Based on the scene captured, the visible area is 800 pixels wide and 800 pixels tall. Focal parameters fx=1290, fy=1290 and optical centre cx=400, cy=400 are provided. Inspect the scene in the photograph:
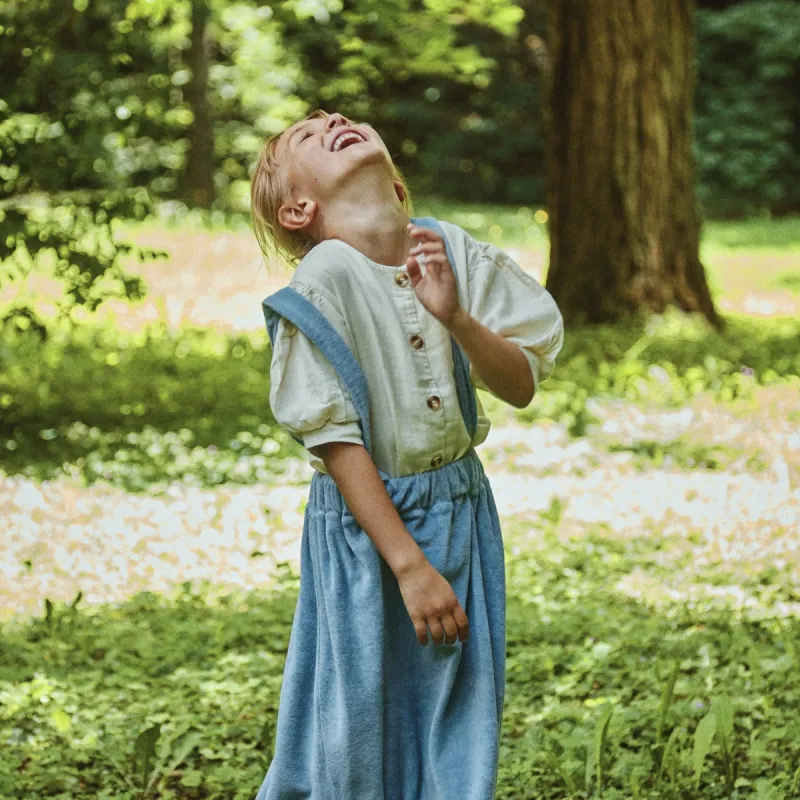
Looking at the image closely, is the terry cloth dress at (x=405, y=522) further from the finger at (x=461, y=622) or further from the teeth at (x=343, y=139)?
the teeth at (x=343, y=139)

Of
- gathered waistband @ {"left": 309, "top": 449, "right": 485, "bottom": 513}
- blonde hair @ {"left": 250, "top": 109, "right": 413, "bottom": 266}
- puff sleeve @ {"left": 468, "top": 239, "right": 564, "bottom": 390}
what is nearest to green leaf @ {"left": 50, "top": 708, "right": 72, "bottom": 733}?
gathered waistband @ {"left": 309, "top": 449, "right": 485, "bottom": 513}

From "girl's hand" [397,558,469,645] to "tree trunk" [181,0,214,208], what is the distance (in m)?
17.7

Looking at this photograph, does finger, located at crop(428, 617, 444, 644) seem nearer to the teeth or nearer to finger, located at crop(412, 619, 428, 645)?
finger, located at crop(412, 619, 428, 645)

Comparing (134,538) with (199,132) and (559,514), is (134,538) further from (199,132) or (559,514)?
(199,132)

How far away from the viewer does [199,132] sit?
19.8 m

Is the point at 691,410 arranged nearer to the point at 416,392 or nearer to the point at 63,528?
the point at 63,528

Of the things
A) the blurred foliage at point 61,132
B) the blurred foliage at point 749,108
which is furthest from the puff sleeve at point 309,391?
the blurred foliage at point 749,108

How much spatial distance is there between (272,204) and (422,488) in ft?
1.87

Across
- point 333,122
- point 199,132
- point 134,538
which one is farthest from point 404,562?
point 199,132

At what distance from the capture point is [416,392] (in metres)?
2.17

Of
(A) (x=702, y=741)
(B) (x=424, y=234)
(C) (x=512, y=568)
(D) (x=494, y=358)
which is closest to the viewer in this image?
(B) (x=424, y=234)

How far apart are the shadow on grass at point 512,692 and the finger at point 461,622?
1082 millimetres

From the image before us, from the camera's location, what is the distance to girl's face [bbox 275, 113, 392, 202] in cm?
217

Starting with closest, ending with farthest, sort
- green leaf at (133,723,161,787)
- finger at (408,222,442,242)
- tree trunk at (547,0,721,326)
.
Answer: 1. finger at (408,222,442,242)
2. green leaf at (133,723,161,787)
3. tree trunk at (547,0,721,326)
